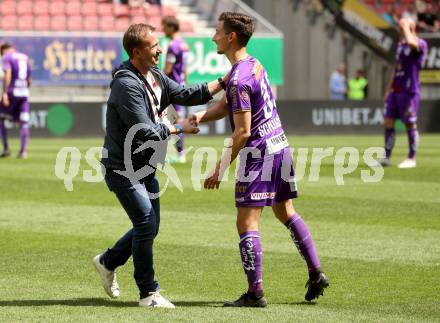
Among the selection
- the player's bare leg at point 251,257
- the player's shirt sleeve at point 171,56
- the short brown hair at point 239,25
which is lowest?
the player's shirt sleeve at point 171,56

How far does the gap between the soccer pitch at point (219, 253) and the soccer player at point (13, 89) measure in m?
5.70

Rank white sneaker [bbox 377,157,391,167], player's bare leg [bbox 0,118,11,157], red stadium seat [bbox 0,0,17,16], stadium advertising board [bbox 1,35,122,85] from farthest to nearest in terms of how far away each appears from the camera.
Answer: red stadium seat [bbox 0,0,17,16]
stadium advertising board [bbox 1,35,122,85]
player's bare leg [bbox 0,118,11,157]
white sneaker [bbox 377,157,391,167]

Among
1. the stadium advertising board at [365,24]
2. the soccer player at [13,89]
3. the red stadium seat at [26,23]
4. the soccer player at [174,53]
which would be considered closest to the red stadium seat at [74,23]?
the red stadium seat at [26,23]

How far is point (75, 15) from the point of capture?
33.5 metres

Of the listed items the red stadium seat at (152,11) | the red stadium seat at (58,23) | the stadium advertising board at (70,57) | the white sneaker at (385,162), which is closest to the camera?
the white sneaker at (385,162)

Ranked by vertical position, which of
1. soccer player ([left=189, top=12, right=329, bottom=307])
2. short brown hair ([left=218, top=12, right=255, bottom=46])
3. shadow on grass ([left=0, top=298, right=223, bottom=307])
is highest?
short brown hair ([left=218, top=12, right=255, bottom=46])

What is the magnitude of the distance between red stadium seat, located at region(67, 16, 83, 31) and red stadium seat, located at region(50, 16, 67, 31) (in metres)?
0.16

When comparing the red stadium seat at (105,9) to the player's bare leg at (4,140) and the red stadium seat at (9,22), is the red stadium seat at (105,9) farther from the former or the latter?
the player's bare leg at (4,140)

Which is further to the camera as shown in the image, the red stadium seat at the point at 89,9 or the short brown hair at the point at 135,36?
the red stadium seat at the point at 89,9

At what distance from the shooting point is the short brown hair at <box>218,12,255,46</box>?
24.7ft

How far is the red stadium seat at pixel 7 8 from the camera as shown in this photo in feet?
107

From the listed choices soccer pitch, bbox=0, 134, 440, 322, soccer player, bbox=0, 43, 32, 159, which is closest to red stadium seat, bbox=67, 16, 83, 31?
soccer player, bbox=0, 43, 32, 159

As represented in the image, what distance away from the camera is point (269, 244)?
10.7 metres

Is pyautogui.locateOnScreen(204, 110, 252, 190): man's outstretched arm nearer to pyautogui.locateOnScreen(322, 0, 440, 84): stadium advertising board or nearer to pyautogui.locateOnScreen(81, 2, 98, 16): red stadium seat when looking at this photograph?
pyautogui.locateOnScreen(81, 2, 98, 16): red stadium seat
